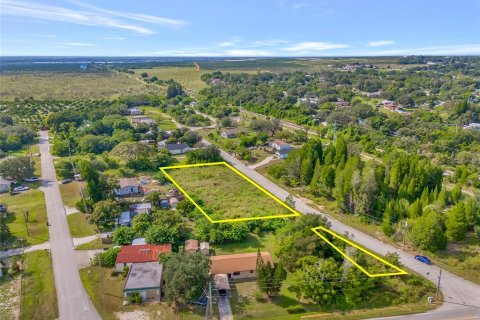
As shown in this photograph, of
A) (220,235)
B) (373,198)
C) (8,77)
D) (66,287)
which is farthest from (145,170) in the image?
(8,77)

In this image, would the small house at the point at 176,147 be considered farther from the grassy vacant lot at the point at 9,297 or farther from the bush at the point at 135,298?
the bush at the point at 135,298

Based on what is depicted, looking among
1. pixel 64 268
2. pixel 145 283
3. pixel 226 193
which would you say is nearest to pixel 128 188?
pixel 226 193

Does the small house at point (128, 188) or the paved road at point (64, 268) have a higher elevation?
the small house at point (128, 188)

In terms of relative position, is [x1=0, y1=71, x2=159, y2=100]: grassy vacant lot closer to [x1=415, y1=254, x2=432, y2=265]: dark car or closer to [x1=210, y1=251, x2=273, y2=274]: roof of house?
[x1=210, y1=251, x2=273, y2=274]: roof of house

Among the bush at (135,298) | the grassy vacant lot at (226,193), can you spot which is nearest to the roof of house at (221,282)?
the bush at (135,298)

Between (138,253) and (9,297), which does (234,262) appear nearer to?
(138,253)

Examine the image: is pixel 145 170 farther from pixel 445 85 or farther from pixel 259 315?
pixel 445 85

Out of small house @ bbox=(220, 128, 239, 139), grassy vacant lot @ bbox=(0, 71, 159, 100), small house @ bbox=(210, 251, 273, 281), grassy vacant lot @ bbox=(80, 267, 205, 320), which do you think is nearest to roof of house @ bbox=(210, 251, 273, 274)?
small house @ bbox=(210, 251, 273, 281)

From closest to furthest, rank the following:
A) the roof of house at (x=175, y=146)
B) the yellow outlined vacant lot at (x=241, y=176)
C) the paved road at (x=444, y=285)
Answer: the paved road at (x=444, y=285), the yellow outlined vacant lot at (x=241, y=176), the roof of house at (x=175, y=146)
